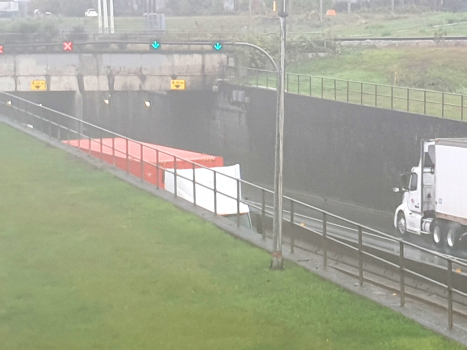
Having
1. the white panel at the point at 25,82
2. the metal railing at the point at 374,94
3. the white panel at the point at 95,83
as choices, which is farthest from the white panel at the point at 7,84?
the metal railing at the point at 374,94

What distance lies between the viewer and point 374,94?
1512 inches

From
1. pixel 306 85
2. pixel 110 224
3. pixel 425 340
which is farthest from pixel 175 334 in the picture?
pixel 306 85

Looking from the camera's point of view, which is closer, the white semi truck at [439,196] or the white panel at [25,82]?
the white semi truck at [439,196]

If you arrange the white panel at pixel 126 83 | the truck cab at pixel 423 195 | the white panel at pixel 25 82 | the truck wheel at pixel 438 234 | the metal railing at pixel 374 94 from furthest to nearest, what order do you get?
the white panel at pixel 126 83 → the white panel at pixel 25 82 → the metal railing at pixel 374 94 → the truck cab at pixel 423 195 → the truck wheel at pixel 438 234

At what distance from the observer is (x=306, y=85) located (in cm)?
4719

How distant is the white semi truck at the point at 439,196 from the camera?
83.0 feet

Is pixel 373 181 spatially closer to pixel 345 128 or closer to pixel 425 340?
pixel 345 128

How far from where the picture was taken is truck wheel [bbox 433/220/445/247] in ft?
86.5

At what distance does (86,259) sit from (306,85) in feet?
107

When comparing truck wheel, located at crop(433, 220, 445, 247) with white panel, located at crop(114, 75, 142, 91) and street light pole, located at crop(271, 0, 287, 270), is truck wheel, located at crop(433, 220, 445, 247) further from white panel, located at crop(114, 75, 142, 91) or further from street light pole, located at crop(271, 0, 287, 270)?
white panel, located at crop(114, 75, 142, 91)

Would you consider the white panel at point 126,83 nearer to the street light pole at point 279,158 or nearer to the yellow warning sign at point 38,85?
the yellow warning sign at point 38,85

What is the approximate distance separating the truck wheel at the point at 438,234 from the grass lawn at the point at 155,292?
9758 mm

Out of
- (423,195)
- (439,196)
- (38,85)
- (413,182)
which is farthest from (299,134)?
(38,85)

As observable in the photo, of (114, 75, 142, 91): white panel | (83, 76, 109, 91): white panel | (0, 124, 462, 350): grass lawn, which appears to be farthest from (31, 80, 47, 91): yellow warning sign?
(0, 124, 462, 350): grass lawn
